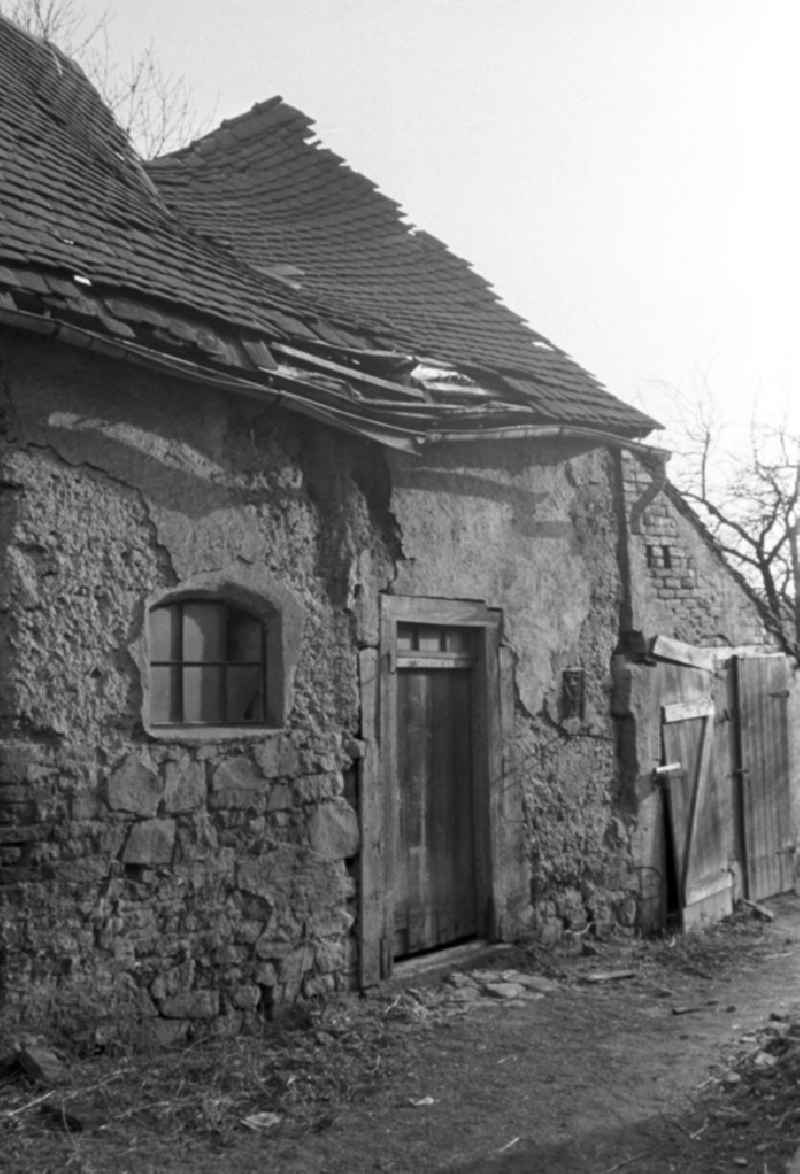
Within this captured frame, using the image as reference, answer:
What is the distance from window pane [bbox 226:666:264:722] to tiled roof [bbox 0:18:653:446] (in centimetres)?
144

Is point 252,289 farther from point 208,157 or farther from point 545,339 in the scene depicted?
point 208,157

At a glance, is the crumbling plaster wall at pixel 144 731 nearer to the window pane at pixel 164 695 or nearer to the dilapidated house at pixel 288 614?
the dilapidated house at pixel 288 614

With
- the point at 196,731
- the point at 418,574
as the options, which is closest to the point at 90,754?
the point at 196,731

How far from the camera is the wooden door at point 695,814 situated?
8.47m

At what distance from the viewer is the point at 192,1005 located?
5707 mm

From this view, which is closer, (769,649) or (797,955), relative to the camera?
(797,955)

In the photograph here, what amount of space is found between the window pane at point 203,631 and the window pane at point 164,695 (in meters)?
0.14

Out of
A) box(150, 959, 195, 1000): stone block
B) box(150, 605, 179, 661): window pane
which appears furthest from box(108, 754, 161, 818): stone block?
box(150, 959, 195, 1000): stone block

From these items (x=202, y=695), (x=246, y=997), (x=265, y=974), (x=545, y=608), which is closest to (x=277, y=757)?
(x=202, y=695)

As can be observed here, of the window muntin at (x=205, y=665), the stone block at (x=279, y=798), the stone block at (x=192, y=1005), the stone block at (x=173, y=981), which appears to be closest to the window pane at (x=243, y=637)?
the window muntin at (x=205, y=665)

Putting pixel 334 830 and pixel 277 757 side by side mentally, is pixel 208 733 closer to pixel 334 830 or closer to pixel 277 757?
pixel 277 757

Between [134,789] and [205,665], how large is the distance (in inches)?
32.6

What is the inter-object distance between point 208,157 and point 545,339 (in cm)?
379

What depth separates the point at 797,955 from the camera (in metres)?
7.81
